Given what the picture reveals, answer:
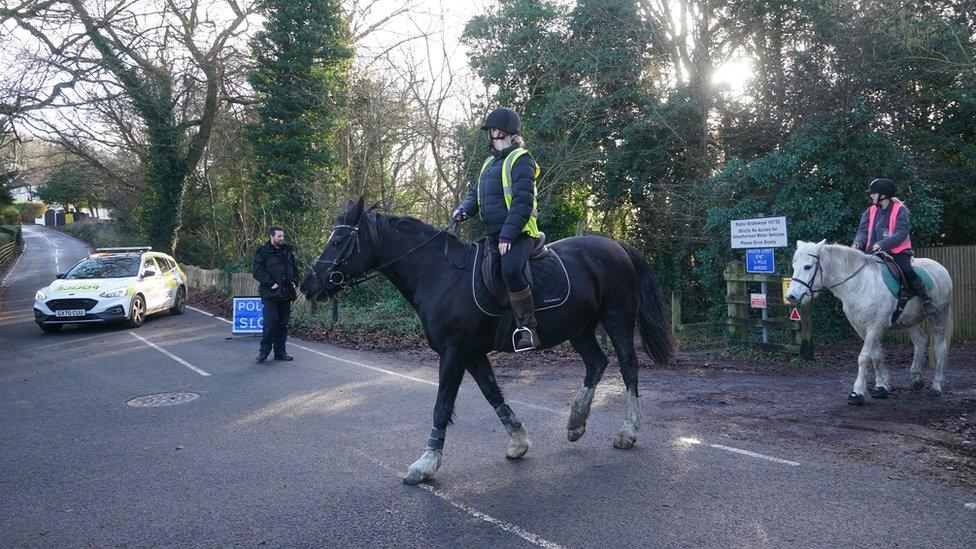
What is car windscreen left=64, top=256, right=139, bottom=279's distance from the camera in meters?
16.4

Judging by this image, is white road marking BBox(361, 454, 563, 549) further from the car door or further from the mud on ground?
the car door

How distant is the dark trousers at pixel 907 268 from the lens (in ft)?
26.0

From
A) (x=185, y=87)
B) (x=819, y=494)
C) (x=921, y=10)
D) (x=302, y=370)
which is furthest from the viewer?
(x=185, y=87)

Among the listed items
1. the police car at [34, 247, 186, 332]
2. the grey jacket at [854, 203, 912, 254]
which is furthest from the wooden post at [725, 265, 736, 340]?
the police car at [34, 247, 186, 332]

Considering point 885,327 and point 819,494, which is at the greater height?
point 885,327

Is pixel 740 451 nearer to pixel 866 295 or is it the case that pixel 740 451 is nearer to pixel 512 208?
pixel 512 208

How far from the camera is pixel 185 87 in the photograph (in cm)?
2569

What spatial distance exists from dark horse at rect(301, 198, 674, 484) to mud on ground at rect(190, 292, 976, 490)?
147 centimetres

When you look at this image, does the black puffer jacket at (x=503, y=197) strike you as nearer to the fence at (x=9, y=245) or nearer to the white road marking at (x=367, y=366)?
the white road marking at (x=367, y=366)

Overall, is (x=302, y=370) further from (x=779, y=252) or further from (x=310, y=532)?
(x=779, y=252)

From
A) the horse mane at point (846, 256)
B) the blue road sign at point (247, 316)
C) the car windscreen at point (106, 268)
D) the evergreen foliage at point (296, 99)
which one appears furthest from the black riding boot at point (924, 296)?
the evergreen foliage at point (296, 99)

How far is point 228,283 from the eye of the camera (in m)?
24.9

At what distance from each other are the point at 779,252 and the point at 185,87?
22.8m

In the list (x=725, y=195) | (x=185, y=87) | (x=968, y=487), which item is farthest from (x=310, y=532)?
(x=185, y=87)
